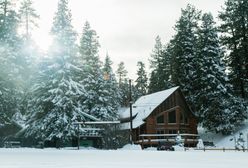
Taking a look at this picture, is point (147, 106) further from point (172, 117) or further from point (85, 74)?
point (85, 74)

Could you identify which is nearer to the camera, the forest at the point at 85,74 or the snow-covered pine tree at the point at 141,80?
the forest at the point at 85,74

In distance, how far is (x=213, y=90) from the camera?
50188mm

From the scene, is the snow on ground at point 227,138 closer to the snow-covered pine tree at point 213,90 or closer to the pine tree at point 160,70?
the snow-covered pine tree at point 213,90

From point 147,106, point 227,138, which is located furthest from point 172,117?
point 227,138

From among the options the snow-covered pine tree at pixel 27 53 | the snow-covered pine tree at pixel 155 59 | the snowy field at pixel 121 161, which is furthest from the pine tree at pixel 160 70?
the snowy field at pixel 121 161

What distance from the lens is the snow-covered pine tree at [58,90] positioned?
1540 inches

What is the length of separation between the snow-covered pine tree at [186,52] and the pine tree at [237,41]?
5438mm

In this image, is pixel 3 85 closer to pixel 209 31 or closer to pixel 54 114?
pixel 54 114

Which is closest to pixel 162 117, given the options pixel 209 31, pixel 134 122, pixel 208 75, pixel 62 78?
pixel 134 122

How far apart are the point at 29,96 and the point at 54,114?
4.59 meters

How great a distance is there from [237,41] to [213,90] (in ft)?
25.8

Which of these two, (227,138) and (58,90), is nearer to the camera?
(58,90)

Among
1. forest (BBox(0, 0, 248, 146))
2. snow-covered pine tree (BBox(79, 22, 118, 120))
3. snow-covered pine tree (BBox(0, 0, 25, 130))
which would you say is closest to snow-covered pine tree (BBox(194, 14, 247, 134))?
forest (BBox(0, 0, 248, 146))

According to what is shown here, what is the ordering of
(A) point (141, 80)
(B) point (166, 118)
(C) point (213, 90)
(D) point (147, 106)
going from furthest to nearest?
(A) point (141, 80) → (D) point (147, 106) → (B) point (166, 118) → (C) point (213, 90)
